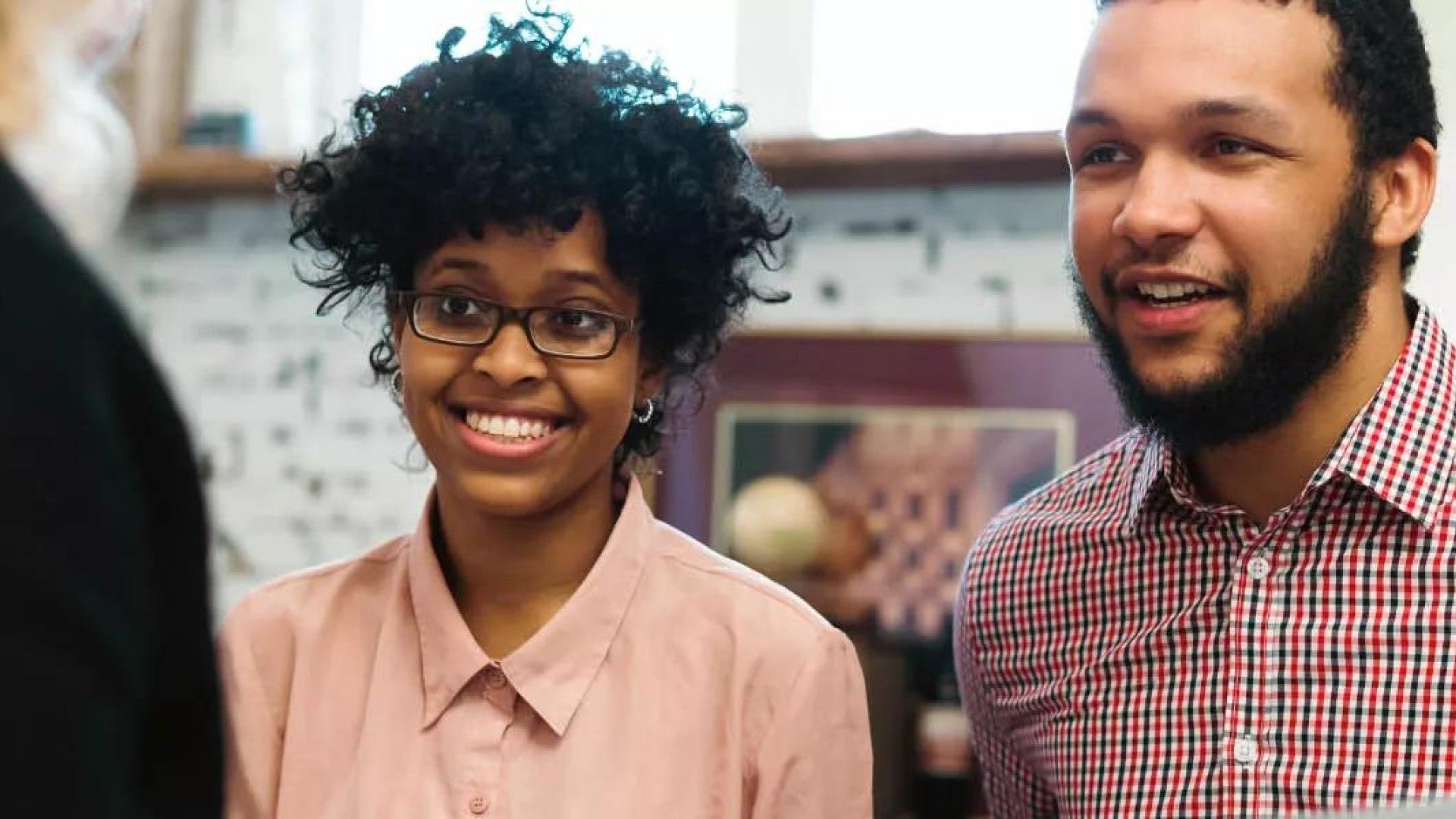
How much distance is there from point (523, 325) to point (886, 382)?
127 cm

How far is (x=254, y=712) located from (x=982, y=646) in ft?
2.42

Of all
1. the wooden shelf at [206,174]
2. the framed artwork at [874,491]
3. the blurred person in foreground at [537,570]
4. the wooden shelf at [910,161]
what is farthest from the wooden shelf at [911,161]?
the blurred person in foreground at [537,570]

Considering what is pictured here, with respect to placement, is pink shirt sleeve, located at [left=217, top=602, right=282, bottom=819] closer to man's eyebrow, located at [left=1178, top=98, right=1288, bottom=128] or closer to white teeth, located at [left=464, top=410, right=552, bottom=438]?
white teeth, located at [left=464, top=410, right=552, bottom=438]

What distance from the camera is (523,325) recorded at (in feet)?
4.61

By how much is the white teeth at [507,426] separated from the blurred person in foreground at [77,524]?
0.69m

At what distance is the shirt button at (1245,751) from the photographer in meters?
1.43

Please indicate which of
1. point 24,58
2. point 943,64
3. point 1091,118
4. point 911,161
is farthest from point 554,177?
point 943,64

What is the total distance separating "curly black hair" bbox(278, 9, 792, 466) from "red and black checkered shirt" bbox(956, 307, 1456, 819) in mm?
464

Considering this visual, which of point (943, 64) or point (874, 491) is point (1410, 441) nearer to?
point (874, 491)

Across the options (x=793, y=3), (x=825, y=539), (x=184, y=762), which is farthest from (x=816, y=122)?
(x=184, y=762)

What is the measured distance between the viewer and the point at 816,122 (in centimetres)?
277

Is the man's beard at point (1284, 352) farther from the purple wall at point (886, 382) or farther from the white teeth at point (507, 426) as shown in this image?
the purple wall at point (886, 382)

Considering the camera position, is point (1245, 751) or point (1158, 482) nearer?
point (1245, 751)

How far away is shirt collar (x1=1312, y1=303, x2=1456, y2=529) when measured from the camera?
143 centimetres
